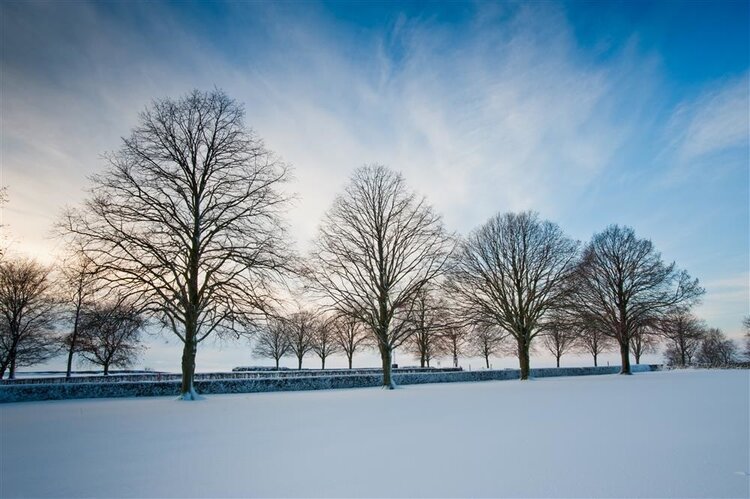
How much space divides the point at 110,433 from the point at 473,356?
214ft

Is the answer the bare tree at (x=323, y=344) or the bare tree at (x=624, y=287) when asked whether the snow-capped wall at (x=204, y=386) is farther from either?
the bare tree at (x=323, y=344)

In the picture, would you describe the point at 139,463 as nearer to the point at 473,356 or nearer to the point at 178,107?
the point at 178,107

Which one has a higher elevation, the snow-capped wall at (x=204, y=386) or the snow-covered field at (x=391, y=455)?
the snow-covered field at (x=391, y=455)

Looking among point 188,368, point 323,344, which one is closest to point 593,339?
point 323,344

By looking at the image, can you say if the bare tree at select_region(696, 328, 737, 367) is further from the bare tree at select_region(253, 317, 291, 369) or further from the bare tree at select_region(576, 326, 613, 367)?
the bare tree at select_region(253, 317, 291, 369)

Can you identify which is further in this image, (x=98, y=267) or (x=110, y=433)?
(x=98, y=267)

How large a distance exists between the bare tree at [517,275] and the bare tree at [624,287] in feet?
9.55

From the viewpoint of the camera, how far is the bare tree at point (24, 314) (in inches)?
1239

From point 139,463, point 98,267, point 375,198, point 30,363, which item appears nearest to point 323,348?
point 30,363

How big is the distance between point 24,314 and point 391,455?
38692 millimetres

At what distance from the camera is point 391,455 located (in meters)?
6.48

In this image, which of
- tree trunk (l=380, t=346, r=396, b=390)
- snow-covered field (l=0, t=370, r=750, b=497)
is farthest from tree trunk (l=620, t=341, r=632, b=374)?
snow-covered field (l=0, t=370, r=750, b=497)

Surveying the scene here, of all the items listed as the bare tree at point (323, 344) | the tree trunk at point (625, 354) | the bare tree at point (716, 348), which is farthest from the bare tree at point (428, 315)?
the bare tree at point (716, 348)

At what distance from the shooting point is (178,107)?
20.1 metres
